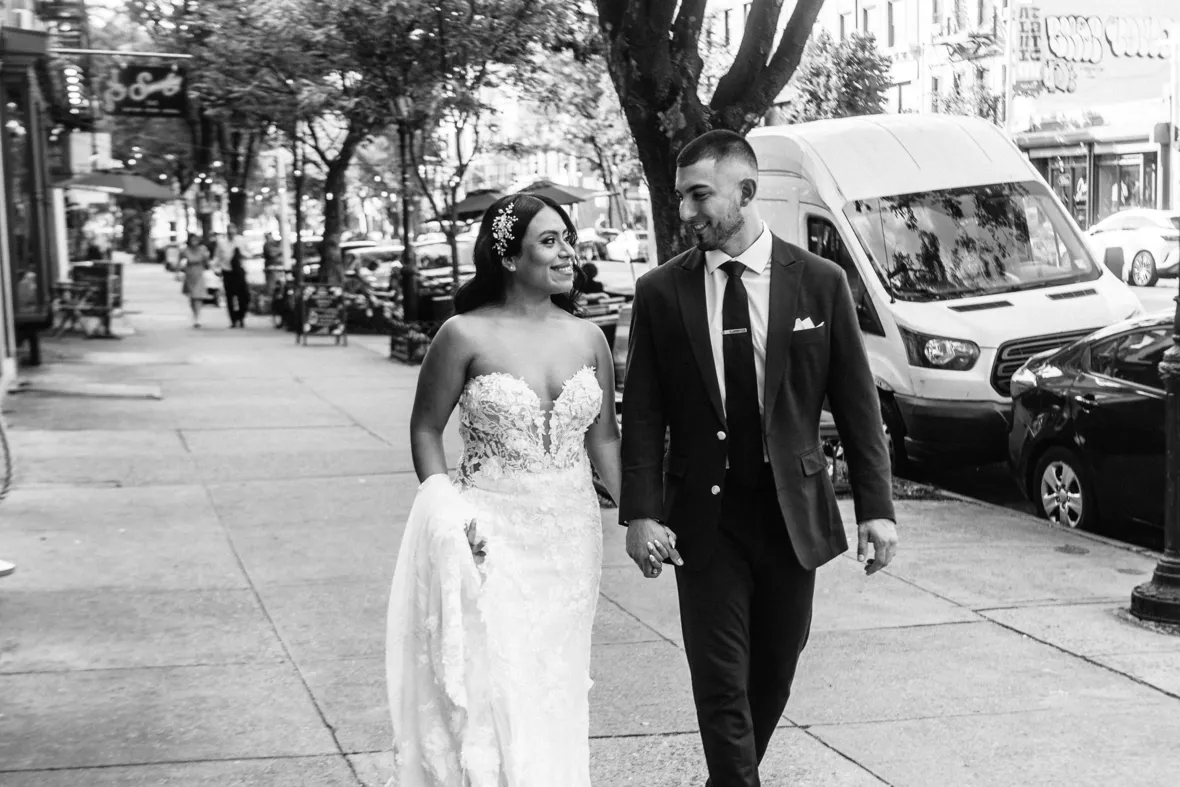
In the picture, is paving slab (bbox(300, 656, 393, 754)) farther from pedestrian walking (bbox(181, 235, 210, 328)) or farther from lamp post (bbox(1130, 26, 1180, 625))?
pedestrian walking (bbox(181, 235, 210, 328))

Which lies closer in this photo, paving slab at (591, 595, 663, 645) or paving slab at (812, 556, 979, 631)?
paving slab at (591, 595, 663, 645)

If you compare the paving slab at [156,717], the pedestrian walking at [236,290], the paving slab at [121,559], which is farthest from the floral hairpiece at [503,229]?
the pedestrian walking at [236,290]

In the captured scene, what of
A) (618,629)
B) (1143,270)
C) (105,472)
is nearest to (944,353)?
(618,629)

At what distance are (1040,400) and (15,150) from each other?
14.3 meters

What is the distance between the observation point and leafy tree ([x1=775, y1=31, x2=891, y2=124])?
115 feet

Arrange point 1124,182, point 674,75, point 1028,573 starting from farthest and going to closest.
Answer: point 1124,182 → point 674,75 → point 1028,573

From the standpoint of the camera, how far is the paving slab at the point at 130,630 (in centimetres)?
664

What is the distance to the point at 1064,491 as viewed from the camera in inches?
392

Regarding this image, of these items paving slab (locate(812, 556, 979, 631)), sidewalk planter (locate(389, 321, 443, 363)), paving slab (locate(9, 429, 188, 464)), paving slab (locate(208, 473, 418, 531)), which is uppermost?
sidewalk planter (locate(389, 321, 443, 363))

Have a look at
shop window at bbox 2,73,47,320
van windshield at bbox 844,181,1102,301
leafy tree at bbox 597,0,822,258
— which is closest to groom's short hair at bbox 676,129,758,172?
leafy tree at bbox 597,0,822,258

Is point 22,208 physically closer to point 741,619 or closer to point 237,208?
point 741,619

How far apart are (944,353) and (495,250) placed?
307 inches

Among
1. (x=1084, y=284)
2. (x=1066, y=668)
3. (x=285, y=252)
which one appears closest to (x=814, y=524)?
(x=1066, y=668)

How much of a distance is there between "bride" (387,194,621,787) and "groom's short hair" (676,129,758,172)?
15.8 inches
